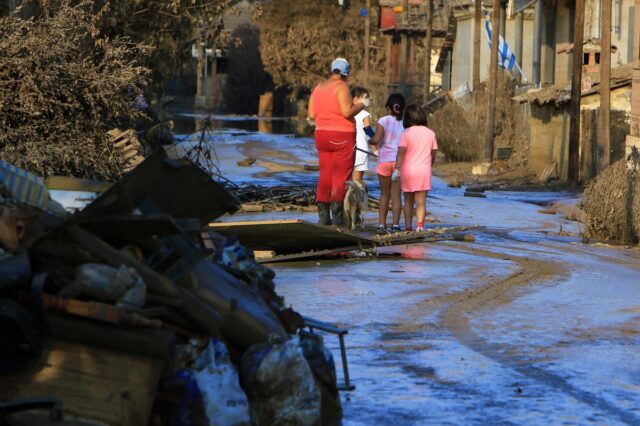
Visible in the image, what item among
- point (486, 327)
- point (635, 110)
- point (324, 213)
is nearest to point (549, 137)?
point (635, 110)

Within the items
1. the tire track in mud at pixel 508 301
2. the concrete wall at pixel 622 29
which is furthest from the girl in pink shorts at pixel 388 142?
the concrete wall at pixel 622 29

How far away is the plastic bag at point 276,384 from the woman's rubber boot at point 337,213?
783cm

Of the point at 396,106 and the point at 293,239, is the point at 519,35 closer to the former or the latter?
the point at 396,106

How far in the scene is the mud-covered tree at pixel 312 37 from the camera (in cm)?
6531

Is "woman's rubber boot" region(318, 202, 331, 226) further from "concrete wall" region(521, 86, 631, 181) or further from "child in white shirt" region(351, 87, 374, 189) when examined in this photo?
"concrete wall" region(521, 86, 631, 181)

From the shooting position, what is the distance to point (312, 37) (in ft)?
214

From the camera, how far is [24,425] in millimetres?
4895

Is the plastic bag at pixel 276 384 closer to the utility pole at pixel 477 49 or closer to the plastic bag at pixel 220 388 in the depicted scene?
the plastic bag at pixel 220 388

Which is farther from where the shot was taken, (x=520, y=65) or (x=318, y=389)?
(x=520, y=65)

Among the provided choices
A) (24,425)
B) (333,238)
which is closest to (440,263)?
(333,238)

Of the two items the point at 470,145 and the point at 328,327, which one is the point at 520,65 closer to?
the point at 470,145

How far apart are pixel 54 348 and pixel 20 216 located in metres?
0.84

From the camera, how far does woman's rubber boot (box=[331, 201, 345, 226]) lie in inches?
525

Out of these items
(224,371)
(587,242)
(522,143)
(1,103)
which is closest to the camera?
(224,371)
